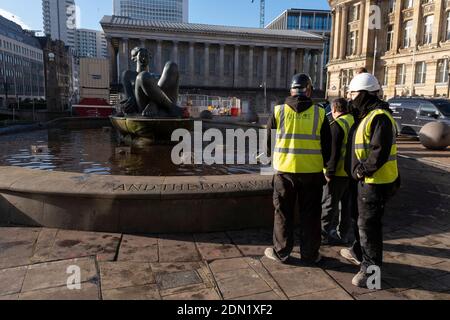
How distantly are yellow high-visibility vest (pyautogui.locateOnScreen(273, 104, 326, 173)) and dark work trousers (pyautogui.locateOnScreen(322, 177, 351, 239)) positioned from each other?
2.86ft

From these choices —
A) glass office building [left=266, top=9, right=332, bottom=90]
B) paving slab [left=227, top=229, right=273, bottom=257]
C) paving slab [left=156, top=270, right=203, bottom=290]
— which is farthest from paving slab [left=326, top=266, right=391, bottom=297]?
glass office building [left=266, top=9, right=332, bottom=90]

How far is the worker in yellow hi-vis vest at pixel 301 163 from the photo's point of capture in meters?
4.21

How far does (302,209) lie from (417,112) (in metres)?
16.1

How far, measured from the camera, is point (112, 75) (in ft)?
264

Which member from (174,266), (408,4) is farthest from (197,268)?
(408,4)

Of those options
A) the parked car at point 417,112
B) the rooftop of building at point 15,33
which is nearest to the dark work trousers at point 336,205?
the parked car at point 417,112

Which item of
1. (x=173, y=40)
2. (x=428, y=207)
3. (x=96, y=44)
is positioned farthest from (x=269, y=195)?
(x=96, y=44)

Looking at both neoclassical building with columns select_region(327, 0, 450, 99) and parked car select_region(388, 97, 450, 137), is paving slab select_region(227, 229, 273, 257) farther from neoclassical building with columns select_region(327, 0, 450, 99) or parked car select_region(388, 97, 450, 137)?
neoclassical building with columns select_region(327, 0, 450, 99)

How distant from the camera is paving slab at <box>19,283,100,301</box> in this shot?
3.44 m

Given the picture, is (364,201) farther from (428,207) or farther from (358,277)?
(428,207)

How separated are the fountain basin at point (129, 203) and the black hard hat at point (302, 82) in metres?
1.57

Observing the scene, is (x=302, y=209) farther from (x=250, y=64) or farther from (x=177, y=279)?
(x=250, y=64)
